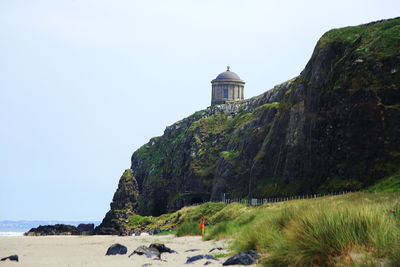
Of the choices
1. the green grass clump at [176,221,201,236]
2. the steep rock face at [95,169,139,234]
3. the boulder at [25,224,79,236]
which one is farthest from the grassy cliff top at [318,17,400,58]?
the steep rock face at [95,169,139,234]

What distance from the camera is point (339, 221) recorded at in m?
12.1

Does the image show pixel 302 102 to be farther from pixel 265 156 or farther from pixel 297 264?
pixel 297 264

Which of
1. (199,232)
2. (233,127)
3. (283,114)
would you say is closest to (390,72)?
(283,114)

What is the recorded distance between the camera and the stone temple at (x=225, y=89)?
17362cm

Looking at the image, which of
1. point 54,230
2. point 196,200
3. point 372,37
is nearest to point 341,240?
point 372,37

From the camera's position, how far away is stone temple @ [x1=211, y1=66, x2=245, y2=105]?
570 ft

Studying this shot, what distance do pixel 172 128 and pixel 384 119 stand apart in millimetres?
112424

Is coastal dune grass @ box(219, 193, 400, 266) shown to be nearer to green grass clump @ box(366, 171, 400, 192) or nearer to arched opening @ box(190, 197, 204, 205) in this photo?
green grass clump @ box(366, 171, 400, 192)

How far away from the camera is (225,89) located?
174 metres

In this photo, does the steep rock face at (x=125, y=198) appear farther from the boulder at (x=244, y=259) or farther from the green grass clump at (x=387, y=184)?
the boulder at (x=244, y=259)

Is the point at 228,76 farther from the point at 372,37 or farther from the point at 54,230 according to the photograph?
the point at 372,37

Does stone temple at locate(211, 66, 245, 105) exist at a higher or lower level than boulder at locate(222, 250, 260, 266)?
higher

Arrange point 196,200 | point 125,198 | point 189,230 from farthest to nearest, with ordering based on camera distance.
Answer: point 125,198 → point 196,200 → point 189,230

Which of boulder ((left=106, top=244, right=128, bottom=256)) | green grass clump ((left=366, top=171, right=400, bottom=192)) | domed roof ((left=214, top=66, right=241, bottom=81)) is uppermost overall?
domed roof ((left=214, top=66, right=241, bottom=81))
